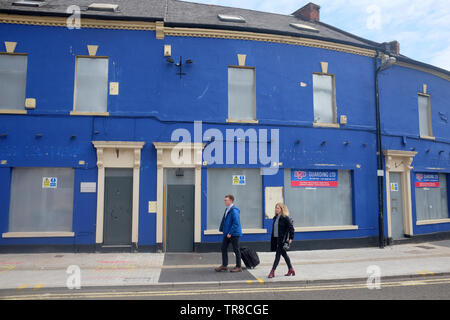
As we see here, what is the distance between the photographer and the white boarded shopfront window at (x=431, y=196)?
14.3 m

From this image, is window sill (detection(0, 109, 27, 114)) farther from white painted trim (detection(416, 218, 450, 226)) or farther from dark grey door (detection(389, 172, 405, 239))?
white painted trim (detection(416, 218, 450, 226))

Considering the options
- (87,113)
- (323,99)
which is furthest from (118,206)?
(323,99)

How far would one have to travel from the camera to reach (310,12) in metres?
16.4

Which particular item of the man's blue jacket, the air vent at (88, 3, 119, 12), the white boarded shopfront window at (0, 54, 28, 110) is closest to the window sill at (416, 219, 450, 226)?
the man's blue jacket

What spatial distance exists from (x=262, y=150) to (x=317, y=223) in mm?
3411

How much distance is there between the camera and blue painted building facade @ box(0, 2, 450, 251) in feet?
35.4

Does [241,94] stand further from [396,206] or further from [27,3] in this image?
[27,3]

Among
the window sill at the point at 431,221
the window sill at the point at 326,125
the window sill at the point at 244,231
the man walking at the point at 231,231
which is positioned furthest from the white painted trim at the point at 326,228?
the man walking at the point at 231,231

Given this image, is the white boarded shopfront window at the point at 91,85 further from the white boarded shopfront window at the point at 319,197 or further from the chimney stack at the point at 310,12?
the chimney stack at the point at 310,12

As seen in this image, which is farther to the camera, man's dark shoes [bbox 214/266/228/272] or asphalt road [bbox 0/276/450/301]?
man's dark shoes [bbox 214/266/228/272]

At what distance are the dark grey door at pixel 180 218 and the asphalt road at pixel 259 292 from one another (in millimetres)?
3908

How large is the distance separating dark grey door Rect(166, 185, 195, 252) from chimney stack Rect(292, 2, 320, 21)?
1091cm
